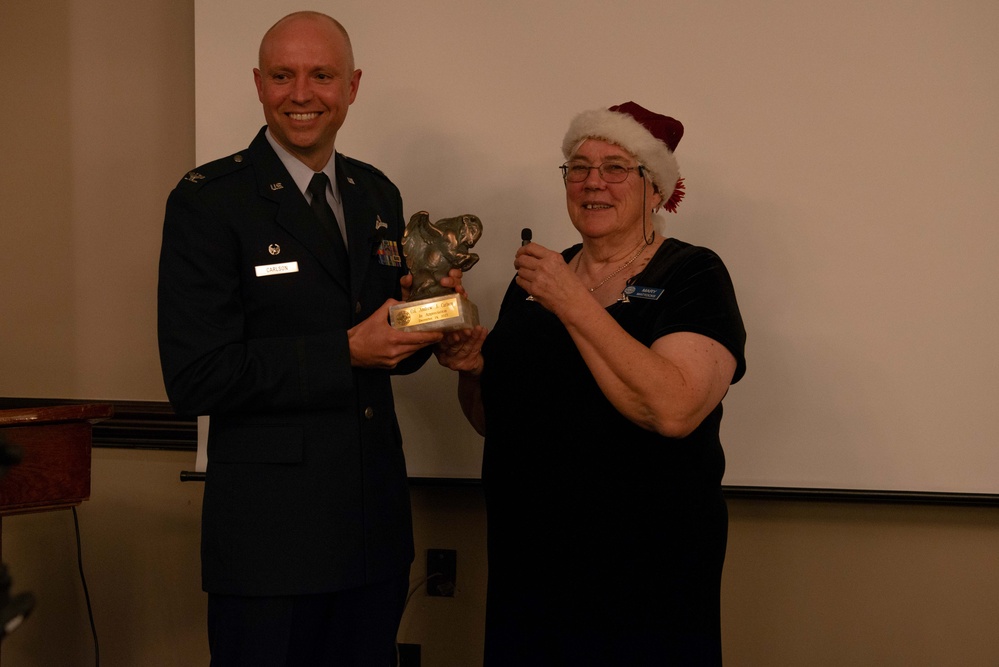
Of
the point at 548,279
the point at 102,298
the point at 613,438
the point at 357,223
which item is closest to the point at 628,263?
the point at 548,279

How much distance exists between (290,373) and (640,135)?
0.83 m

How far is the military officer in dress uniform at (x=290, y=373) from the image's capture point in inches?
57.9

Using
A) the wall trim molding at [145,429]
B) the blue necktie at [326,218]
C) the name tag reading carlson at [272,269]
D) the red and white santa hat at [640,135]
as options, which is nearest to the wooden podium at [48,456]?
the name tag reading carlson at [272,269]

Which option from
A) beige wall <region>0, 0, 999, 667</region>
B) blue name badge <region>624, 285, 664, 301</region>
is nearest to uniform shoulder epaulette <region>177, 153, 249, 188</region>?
blue name badge <region>624, 285, 664, 301</region>

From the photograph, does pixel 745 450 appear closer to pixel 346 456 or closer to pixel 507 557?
pixel 507 557

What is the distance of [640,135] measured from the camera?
5.64 feet

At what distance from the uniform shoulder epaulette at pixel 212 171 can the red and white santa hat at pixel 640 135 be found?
26.3 inches

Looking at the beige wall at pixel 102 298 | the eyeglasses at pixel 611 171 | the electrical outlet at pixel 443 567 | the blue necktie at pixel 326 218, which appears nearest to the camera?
the blue necktie at pixel 326 218

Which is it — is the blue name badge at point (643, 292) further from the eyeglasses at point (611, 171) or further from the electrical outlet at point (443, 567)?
the electrical outlet at point (443, 567)

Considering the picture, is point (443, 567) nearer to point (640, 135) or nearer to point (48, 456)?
point (48, 456)

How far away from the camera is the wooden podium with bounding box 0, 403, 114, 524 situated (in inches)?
61.8

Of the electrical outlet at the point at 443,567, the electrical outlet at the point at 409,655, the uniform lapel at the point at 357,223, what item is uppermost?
the uniform lapel at the point at 357,223

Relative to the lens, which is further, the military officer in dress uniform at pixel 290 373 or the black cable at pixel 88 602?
the black cable at pixel 88 602

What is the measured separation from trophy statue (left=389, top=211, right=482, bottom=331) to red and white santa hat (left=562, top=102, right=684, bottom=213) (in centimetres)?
34
